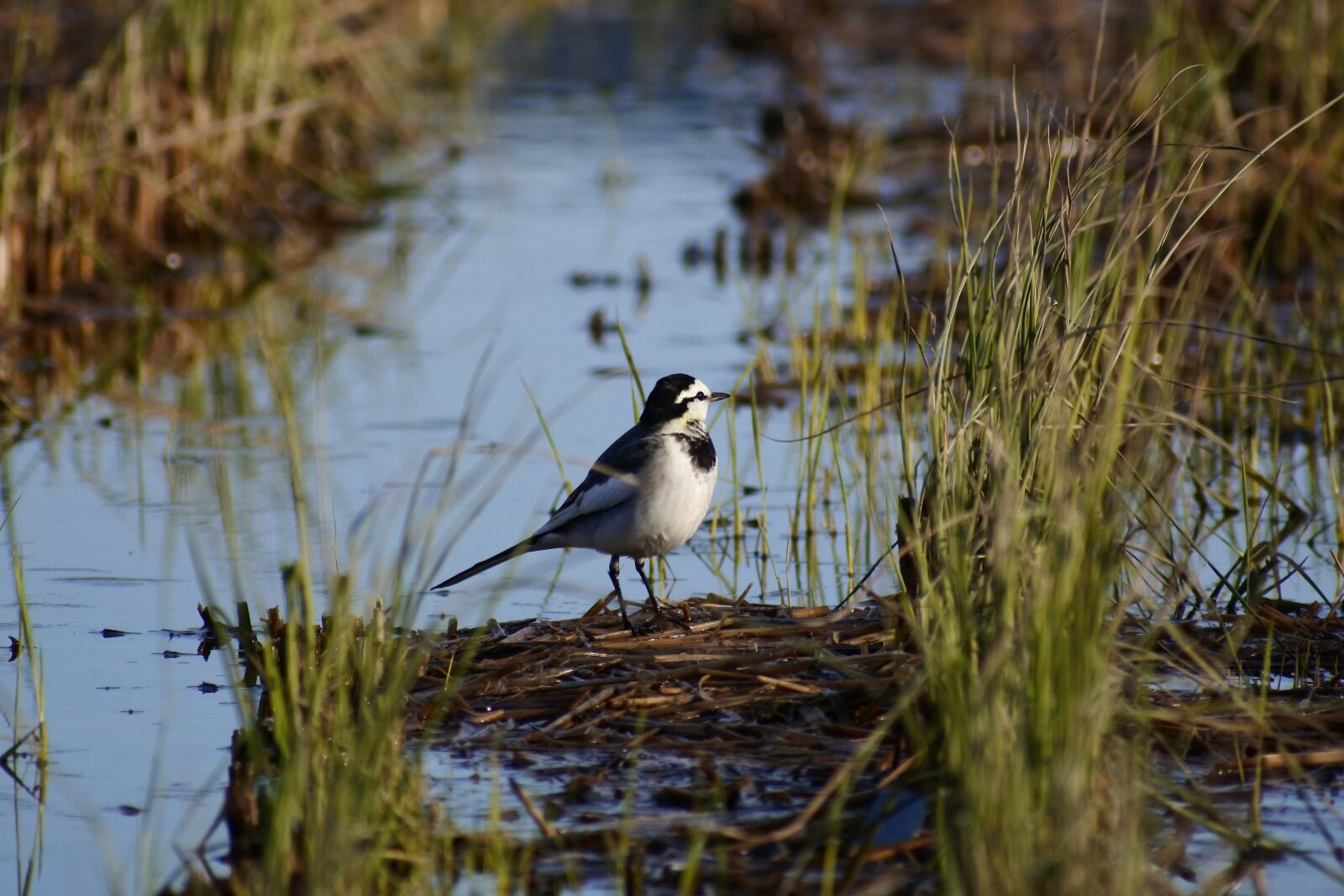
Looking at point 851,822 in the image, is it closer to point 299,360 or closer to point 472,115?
point 299,360

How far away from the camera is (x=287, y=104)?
12594 millimetres

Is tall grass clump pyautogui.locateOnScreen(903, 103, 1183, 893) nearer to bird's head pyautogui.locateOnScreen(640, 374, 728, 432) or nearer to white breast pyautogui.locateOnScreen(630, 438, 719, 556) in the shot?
white breast pyautogui.locateOnScreen(630, 438, 719, 556)

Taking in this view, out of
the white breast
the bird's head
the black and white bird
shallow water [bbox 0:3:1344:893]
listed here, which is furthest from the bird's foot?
the bird's head

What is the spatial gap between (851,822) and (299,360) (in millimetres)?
6201

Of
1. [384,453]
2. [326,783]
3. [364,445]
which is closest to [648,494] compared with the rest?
[326,783]

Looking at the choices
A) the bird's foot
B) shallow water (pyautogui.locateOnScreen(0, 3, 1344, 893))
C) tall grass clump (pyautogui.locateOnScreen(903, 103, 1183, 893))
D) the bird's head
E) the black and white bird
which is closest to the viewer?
tall grass clump (pyautogui.locateOnScreen(903, 103, 1183, 893))

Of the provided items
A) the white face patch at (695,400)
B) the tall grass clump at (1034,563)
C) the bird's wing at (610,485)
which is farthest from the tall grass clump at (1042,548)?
the bird's wing at (610,485)

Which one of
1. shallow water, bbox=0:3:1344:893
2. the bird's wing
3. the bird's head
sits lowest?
shallow water, bbox=0:3:1344:893

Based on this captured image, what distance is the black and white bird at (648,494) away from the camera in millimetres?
5840

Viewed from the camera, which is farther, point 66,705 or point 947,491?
point 66,705

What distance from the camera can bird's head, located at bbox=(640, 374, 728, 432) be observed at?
20.4ft

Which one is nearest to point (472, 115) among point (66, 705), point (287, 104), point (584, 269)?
point (287, 104)

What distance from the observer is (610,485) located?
595 cm

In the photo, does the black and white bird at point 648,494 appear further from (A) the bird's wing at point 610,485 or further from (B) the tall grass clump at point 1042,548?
(B) the tall grass clump at point 1042,548
